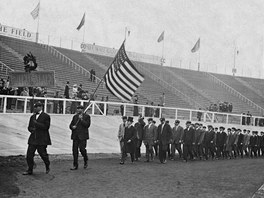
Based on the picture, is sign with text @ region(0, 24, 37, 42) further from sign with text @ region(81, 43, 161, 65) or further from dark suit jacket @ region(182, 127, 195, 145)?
dark suit jacket @ region(182, 127, 195, 145)

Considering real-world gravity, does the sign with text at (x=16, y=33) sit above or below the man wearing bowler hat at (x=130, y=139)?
above

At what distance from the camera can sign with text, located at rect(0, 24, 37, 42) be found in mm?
40531

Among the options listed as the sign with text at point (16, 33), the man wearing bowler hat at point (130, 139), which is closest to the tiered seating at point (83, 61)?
the sign with text at point (16, 33)

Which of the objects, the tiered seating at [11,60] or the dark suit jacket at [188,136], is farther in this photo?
the tiered seating at [11,60]

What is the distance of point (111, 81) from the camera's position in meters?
14.6

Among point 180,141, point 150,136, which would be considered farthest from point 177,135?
point 150,136

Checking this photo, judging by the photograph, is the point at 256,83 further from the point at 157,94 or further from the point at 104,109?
the point at 104,109

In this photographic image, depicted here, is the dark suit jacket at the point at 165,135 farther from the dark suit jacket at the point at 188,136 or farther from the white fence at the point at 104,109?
the white fence at the point at 104,109

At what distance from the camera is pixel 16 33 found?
138 feet

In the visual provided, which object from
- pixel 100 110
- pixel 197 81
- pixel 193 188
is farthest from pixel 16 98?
pixel 197 81

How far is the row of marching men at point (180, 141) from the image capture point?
15031 mm

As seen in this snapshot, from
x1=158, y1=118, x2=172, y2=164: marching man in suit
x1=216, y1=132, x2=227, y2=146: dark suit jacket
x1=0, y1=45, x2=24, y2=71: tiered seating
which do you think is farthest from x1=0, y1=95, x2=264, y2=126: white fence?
x1=0, y1=45, x2=24, y2=71: tiered seating

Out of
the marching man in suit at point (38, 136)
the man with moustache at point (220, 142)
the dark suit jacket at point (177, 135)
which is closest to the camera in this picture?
the marching man in suit at point (38, 136)

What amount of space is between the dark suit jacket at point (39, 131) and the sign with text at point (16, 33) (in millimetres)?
30864
